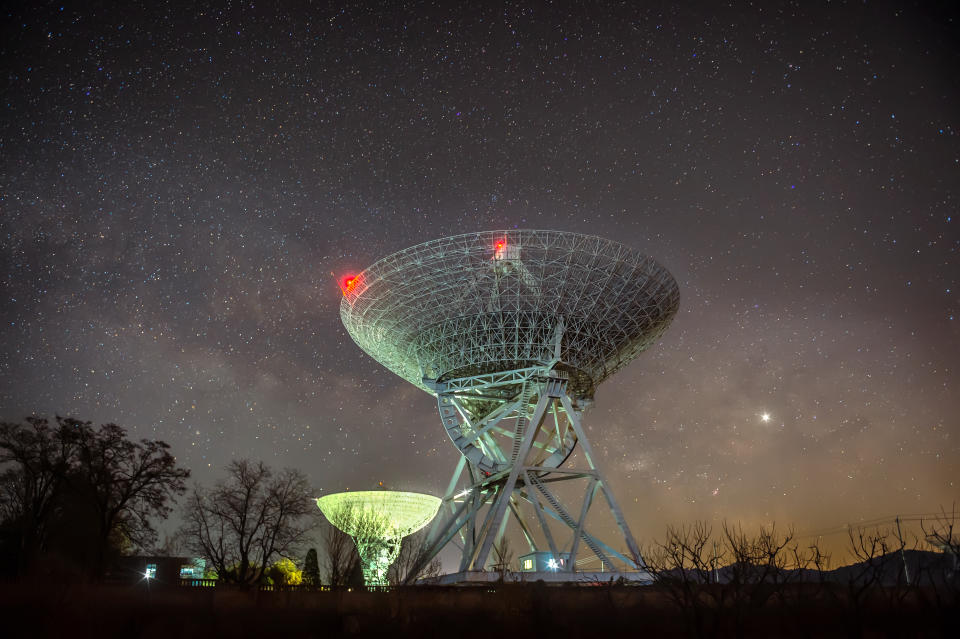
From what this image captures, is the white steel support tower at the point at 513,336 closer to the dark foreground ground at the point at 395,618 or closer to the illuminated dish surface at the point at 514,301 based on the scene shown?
the illuminated dish surface at the point at 514,301

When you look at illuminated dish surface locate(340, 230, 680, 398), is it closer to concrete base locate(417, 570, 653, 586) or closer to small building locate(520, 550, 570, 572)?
small building locate(520, 550, 570, 572)

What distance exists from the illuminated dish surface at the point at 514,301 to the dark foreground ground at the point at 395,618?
17.0 m

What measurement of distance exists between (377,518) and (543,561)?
15.2 metres

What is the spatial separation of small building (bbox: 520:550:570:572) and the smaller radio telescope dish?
12.8 meters

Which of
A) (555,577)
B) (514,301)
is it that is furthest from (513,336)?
(555,577)

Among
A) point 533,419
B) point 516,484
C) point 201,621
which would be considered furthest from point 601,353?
point 201,621

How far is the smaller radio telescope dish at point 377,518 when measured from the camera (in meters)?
44.2

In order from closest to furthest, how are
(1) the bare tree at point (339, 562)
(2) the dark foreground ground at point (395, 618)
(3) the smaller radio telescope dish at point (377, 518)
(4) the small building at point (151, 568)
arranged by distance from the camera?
(2) the dark foreground ground at point (395, 618), (1) the bare tree at point (339, 562), (4) the small building at point (151, 568), (3) the smaller radio telescope dish at point (377, 518)

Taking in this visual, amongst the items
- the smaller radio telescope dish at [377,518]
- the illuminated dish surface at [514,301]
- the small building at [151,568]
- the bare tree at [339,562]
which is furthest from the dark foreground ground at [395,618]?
the smaller radio telescope dish at [377,518]

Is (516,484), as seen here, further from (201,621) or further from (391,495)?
(201,621)

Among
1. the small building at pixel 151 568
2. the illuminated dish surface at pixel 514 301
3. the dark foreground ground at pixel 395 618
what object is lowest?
the dark foreground ground at pixel 395 618

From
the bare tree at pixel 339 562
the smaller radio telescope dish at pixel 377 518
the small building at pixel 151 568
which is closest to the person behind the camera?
the bare tree at pixel 339 562

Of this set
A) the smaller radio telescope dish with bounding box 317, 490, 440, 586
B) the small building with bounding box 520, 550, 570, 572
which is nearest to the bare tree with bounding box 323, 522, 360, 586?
the smaller radio telescope dish with bounding box 317, 490, 440, 586

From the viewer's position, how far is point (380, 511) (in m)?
45.1
